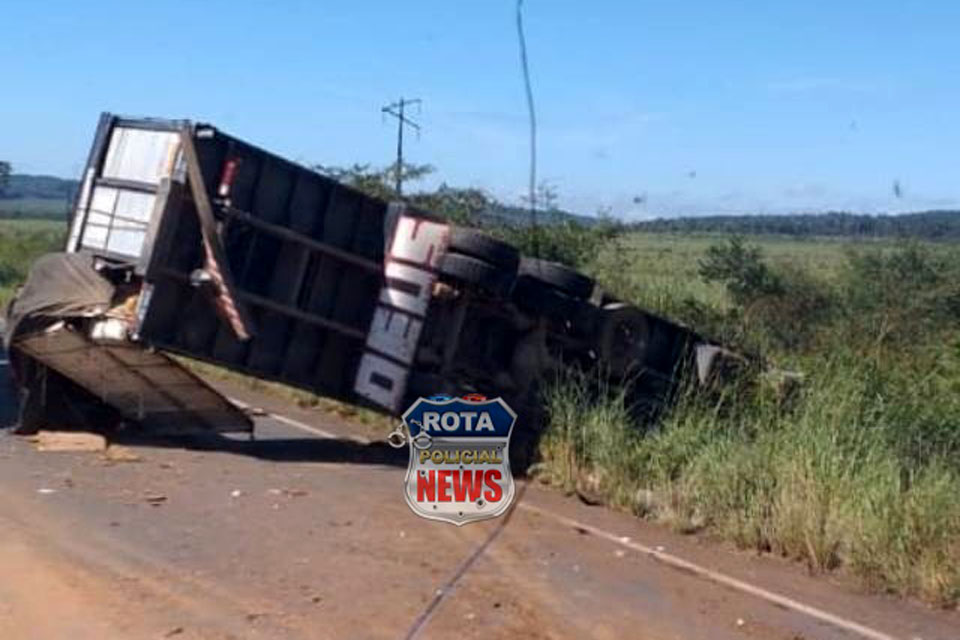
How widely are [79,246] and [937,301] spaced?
1136 cm

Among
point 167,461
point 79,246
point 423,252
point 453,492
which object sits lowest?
point 167,461

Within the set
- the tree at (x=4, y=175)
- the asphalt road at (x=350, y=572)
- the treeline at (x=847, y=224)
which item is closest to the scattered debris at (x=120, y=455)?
the asphalt road at (x=350, y=572)

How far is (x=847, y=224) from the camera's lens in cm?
2634

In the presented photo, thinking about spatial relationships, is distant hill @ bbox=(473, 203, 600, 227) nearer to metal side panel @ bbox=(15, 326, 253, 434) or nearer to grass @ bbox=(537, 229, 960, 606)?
grass @ bbox=(537, 229, 960, 606)

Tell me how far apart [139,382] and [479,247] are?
3.34 meters

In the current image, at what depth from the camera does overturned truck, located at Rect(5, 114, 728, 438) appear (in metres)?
11.1

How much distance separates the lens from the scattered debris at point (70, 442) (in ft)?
35.9

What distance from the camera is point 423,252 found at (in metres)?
11.5

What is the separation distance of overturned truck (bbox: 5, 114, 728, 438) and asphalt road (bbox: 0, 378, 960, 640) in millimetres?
1334

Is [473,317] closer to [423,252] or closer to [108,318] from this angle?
[423,252]

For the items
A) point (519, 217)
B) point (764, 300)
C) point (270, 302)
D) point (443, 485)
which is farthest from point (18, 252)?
point (443, 485)

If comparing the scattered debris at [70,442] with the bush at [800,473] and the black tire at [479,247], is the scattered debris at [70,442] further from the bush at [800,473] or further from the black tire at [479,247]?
the bush at [800,473]

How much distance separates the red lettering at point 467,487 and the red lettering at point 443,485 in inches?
2.6

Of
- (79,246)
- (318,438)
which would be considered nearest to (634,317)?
(318,438)
